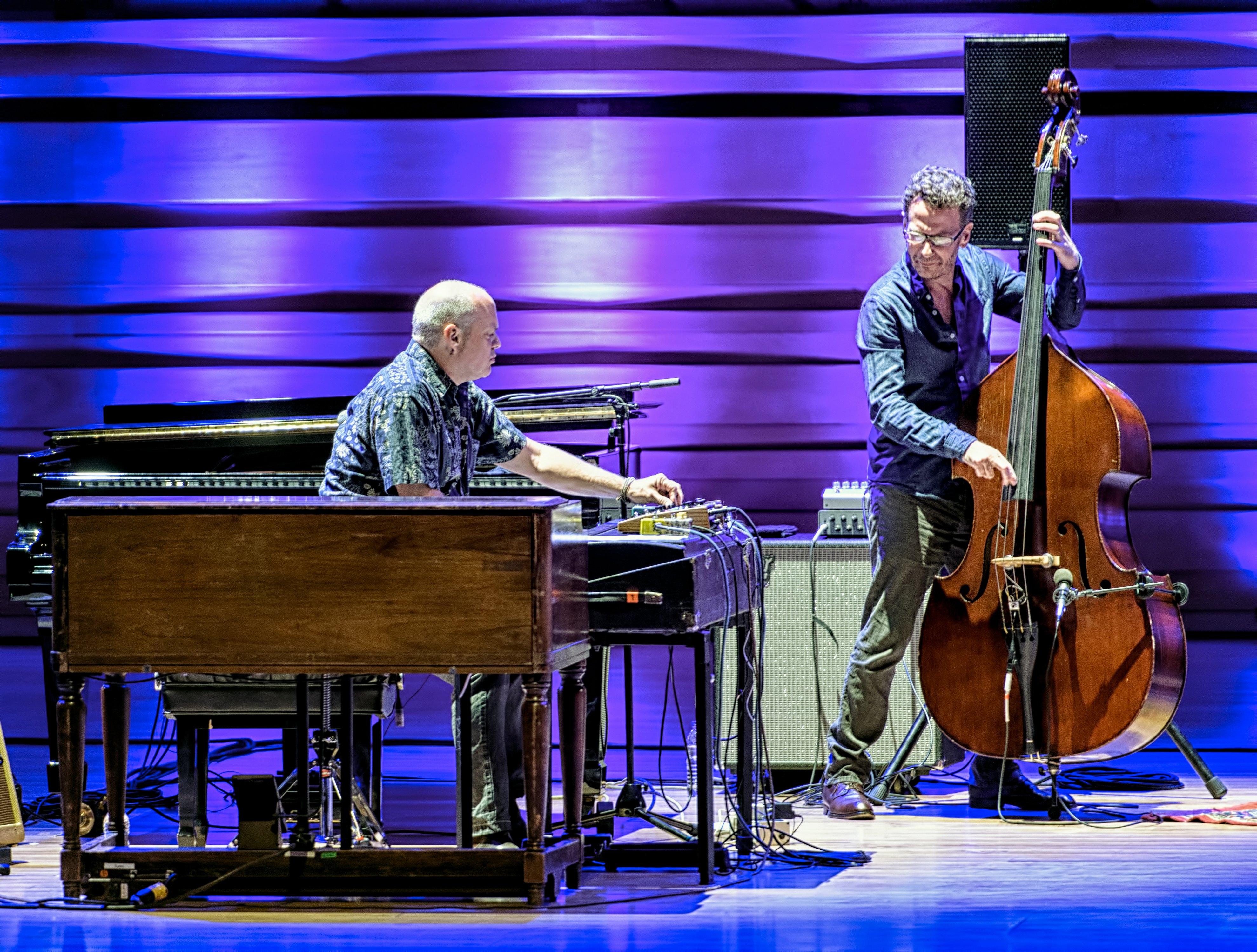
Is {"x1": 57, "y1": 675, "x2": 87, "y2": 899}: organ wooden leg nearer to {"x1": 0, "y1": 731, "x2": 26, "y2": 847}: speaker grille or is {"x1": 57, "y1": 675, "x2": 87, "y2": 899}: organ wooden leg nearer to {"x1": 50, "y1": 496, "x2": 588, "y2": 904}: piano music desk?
{"x1": 50, "y1": 496, "x2": 588, "y2": 904}: piano music desk

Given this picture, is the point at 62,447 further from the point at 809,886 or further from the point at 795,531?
the point at 809,886

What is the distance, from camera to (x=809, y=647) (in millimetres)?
4965

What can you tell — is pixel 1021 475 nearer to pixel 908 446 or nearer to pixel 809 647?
pixel 908 446

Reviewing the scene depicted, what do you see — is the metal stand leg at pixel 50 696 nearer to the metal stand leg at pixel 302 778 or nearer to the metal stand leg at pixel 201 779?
the metal stand leg at pixel 201 779

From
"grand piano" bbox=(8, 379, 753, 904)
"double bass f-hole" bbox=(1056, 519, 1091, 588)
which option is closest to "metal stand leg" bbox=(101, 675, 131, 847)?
"grand piano" bbox=(8, 379, 753, 904)

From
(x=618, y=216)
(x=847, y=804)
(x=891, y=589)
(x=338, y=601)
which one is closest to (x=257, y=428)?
(x=618, y=216)

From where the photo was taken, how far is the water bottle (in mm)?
3887

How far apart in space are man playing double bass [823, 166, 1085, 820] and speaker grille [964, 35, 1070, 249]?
0.47m

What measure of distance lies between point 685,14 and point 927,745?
106 inches

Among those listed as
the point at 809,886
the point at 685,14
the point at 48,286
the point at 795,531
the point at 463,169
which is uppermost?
the point at 685,14

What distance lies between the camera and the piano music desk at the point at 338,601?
3.33 m

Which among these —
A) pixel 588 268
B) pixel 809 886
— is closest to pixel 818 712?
pixel 809 886

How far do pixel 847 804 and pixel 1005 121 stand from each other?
2052mm

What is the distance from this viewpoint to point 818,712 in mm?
4945
